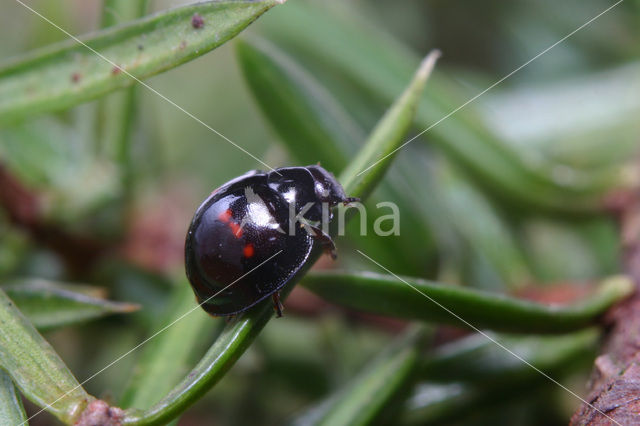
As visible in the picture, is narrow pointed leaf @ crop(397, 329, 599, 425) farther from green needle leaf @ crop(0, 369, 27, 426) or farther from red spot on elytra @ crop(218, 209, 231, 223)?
green needle leaf @ crop(0, 369, 27, 426)

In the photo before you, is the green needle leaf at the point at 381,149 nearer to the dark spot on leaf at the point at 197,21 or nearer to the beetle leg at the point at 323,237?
the beetle leg at the point at 323,237

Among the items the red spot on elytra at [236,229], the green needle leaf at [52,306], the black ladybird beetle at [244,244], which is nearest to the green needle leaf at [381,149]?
the black ladybird beetle at [244,244]

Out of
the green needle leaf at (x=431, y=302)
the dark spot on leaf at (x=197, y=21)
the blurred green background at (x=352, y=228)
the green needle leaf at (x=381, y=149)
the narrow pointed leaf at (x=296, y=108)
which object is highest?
the dark spot on leaf at (x=197, y=21)

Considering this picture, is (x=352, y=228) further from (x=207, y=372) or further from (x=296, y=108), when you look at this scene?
(x=207, y=372)

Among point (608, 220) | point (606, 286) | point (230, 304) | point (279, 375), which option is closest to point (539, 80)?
point (608, 220)

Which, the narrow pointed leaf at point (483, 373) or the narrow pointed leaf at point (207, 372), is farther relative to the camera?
the narrow pointed leaf at point (483, 373)

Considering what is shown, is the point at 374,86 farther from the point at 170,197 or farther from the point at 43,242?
the point at 43,242
